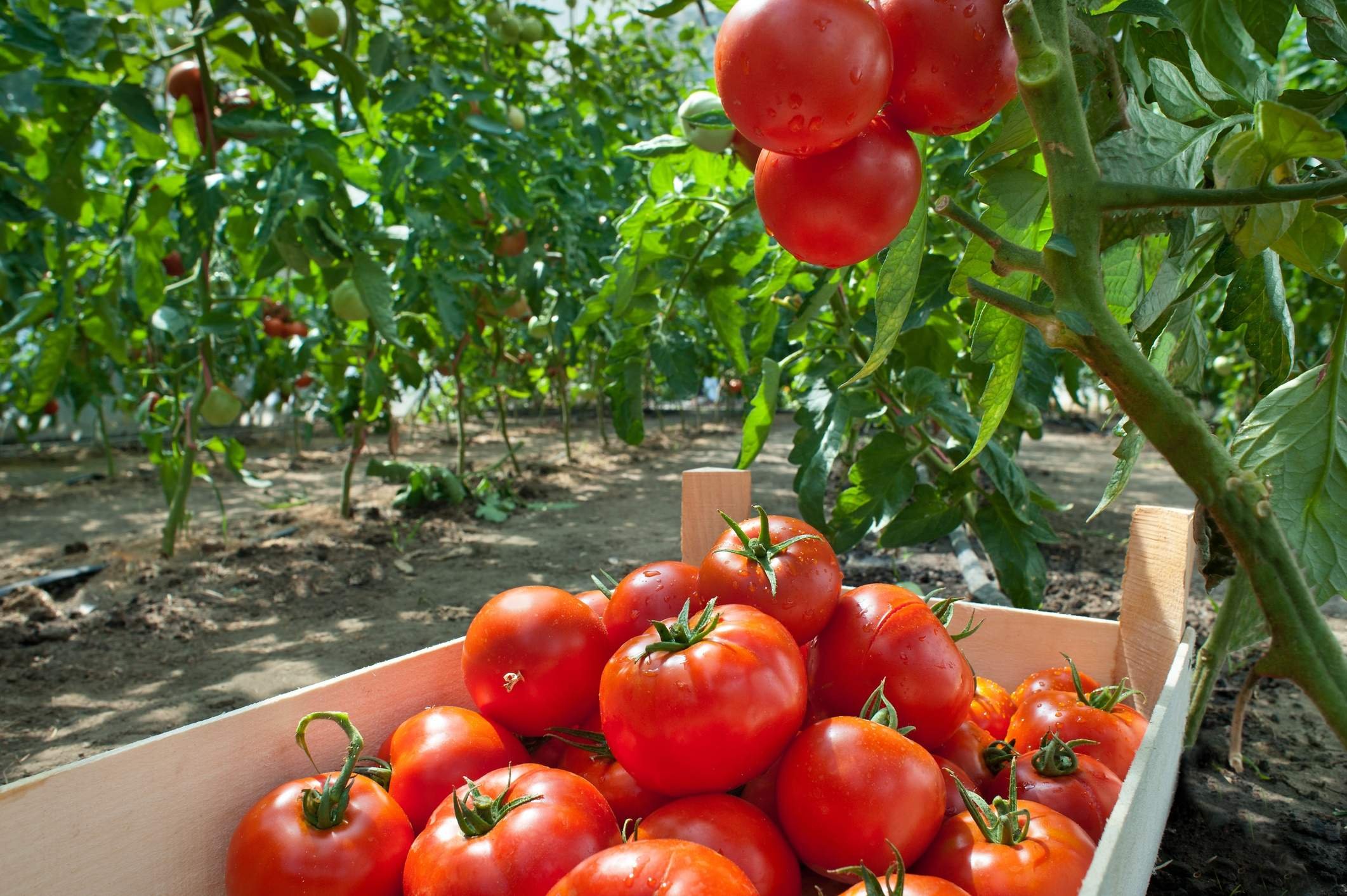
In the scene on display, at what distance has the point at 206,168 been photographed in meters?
2.52

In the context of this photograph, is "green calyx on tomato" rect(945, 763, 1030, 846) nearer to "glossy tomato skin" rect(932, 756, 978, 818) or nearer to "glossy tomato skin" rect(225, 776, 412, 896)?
"glossy tomato skin" rect(932, 756, 978, 818)

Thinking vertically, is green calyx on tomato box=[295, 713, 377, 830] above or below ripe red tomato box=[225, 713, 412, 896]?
above

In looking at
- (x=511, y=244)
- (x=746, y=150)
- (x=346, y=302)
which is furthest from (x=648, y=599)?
(x=511, y=244)

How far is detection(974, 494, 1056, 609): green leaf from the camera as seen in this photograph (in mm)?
1777

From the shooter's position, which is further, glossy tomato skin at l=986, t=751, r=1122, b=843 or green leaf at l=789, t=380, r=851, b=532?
green leaf at l=789, t=380, r=851, b=532

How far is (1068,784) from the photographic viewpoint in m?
0.91

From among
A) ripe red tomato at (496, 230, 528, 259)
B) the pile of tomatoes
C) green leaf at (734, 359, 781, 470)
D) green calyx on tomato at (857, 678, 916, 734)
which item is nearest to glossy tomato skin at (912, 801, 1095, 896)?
the pile of tomatoes

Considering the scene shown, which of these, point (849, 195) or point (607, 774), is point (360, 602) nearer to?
point (607, 774)

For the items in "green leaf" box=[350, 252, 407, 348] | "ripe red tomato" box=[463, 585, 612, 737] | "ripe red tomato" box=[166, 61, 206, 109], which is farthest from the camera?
"ripe red tomato" box=[166, 61, 206, 109]

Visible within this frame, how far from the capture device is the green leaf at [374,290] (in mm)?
2344

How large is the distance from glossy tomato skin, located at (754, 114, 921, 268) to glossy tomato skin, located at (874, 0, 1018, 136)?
0.04 metres

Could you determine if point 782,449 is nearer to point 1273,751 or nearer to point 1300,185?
point 1273,751

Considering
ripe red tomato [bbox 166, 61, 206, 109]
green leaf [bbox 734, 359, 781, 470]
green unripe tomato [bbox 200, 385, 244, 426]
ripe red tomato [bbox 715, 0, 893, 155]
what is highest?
ripe red tomato [bbox 166, 61, 206, 109]

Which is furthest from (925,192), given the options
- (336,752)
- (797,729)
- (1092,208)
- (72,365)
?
(72,365)
